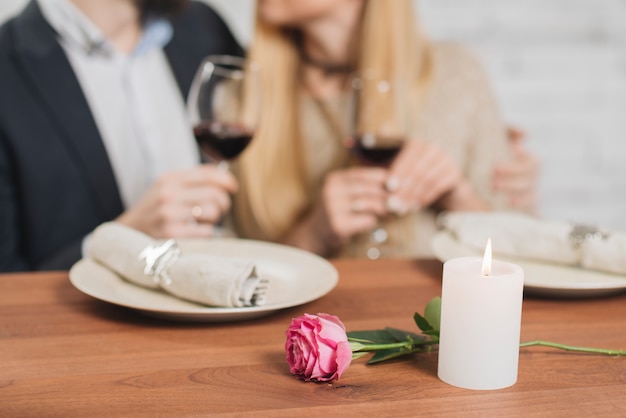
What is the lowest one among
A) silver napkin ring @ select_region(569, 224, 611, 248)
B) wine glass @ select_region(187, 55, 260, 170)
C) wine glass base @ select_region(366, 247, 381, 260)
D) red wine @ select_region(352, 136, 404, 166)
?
wine glass base @ select_region(366, 247, 381, 260)

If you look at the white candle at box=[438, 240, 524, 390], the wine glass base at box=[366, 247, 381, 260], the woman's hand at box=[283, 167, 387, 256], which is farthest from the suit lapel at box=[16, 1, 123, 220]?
the white candle at box=[438, 240, 524, 390]

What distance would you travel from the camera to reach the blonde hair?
165 centimetres

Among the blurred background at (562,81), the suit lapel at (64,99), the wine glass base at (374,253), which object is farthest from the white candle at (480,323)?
the blurred background at (562,81)

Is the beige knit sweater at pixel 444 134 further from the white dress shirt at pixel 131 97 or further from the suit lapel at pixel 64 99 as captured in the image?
the suit lapel at pixel 64 99

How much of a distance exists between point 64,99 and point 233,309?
1002mm

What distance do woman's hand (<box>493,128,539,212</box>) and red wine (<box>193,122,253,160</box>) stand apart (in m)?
0.61

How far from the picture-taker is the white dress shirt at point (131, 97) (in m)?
1.64

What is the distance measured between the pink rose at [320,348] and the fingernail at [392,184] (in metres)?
0.87

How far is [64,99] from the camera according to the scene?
5.06 ft

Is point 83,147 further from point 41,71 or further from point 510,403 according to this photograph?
point 510,403

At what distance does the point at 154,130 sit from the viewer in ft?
5.66

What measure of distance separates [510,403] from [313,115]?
1.26 metres

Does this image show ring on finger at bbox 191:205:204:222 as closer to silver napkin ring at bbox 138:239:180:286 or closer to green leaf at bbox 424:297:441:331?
silver napkin ring at bbox 138:239:180:286

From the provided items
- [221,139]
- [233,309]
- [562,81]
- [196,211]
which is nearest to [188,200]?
[196,211]
